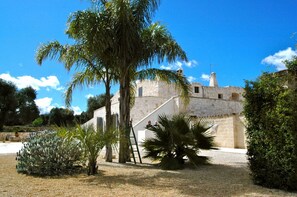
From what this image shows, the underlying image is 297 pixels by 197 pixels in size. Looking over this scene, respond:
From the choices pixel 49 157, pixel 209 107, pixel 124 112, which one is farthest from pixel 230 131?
pixel 49 157

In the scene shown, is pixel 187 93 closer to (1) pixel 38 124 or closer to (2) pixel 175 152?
(2) pixel 175 152

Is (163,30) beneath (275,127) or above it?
above

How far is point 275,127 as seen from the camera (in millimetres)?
5391

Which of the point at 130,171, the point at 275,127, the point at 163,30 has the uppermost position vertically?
the point at 163,30

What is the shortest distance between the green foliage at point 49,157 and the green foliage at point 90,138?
11.0 inches

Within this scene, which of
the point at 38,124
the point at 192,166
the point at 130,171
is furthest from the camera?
the point at 38,124

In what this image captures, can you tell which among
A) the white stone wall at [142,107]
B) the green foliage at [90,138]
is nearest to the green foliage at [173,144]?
the green foliage at [90,138]

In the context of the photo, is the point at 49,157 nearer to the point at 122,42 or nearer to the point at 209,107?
the point at 122,42

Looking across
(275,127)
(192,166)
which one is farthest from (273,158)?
(192,166)

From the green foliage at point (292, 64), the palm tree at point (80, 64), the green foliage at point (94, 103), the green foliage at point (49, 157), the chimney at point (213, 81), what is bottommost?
the green foliage at point (49, 157)

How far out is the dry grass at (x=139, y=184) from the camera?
5.27 m

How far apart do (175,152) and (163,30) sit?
4.36 metres

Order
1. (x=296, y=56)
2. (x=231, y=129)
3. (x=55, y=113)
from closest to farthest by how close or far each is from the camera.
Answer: (x=296, y=56), (x=231, y=129), (x=55, y=113)

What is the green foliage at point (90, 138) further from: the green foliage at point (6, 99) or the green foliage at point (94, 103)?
the green foliage at point (94, 103)
